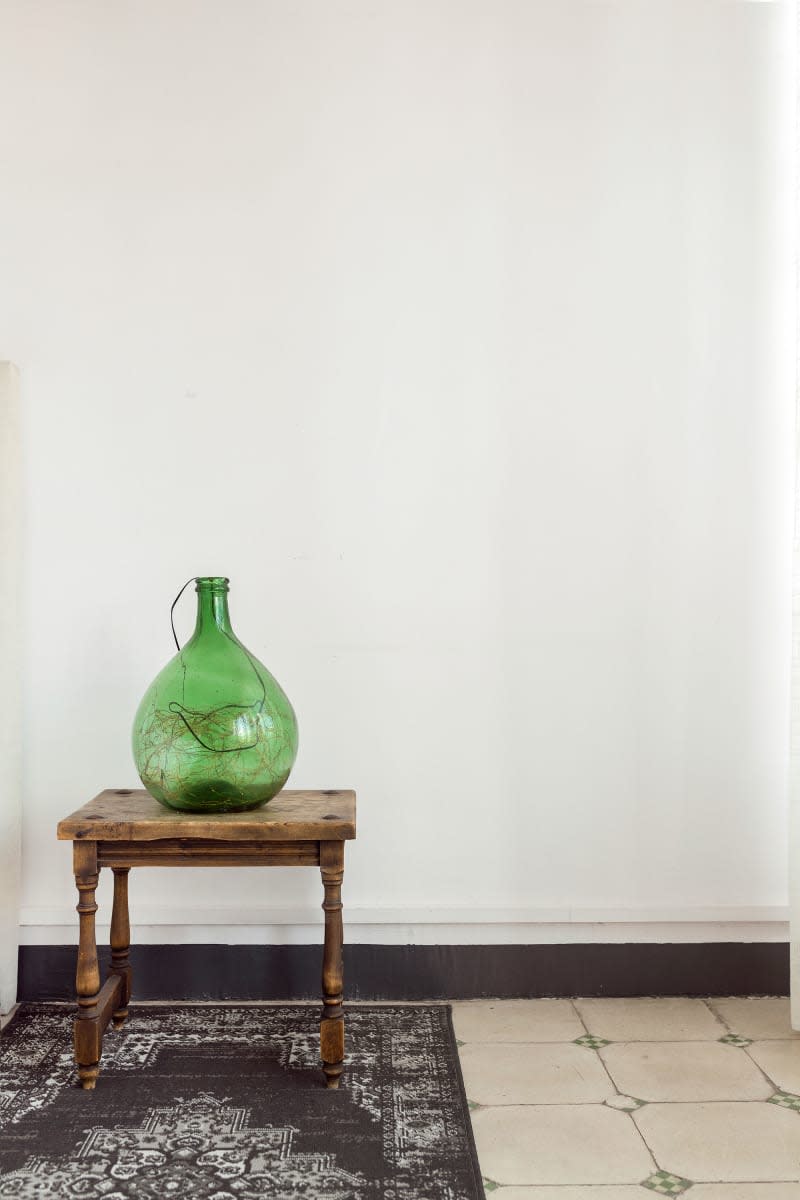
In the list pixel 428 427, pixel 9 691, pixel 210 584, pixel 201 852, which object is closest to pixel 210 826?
pixel 201 852

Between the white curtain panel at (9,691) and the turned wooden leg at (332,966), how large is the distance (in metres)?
0.80

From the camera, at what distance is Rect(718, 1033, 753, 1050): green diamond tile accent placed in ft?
7.02

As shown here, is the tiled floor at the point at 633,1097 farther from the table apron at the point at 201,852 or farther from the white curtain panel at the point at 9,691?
the white curtain panel at the point at 9,691

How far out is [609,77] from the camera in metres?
2.42

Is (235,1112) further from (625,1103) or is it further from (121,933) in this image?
(625,1103)

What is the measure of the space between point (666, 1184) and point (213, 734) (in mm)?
1072

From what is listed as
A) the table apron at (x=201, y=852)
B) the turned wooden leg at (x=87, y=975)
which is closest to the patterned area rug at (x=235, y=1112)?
the turned wooden leg at (x=87, y=975)

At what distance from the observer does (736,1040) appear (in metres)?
2.16

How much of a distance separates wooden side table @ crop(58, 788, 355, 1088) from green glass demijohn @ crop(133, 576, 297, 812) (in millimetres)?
53

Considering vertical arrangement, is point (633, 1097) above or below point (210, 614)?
below

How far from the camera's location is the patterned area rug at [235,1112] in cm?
160

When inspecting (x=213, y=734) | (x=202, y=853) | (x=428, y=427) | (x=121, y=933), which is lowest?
(x=121, y=933)

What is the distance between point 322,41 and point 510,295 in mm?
747

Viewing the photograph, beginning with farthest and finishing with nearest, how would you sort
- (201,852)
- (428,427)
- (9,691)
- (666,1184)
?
(428,427) < (9,691) < (201,852) < (666,1184)
